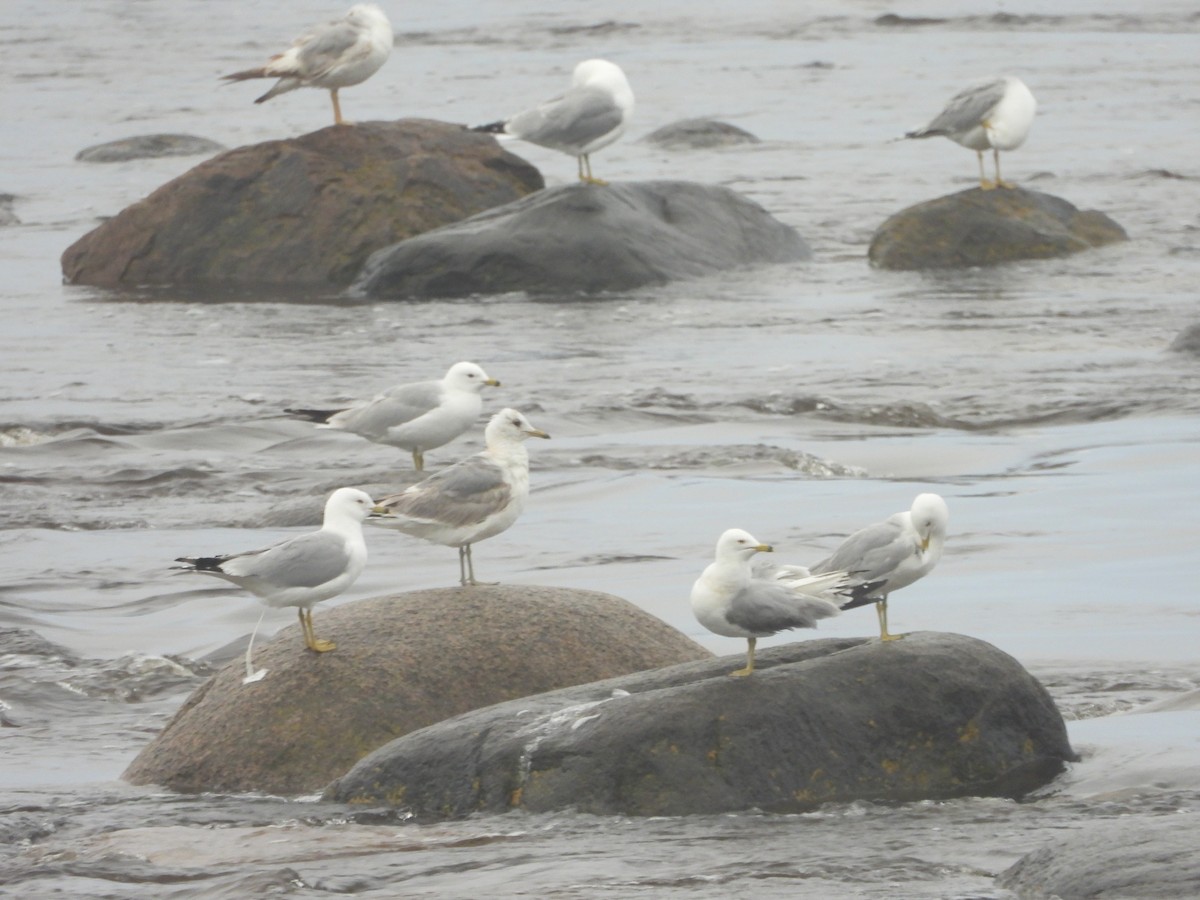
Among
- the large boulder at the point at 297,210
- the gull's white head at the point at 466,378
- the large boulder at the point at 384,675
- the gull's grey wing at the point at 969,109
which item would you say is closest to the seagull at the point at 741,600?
the large boulder at the point at 384,675

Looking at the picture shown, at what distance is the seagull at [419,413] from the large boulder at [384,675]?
8.83ft

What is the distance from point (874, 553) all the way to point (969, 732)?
623 millimetres

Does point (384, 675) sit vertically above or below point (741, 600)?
below

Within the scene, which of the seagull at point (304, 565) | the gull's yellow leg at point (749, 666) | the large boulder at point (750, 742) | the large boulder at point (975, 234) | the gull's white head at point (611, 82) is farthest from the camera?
the large boulder at point (975, 234)

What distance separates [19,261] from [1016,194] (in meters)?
9.69

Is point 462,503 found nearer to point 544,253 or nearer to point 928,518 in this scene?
point 928,518

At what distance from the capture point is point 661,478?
1092 centimetres

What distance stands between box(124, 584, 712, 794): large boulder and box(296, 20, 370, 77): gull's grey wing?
12.2 m

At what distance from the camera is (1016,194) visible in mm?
18609

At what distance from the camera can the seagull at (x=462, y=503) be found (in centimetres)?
739

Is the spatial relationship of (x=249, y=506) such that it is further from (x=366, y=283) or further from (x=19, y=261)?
Result: (x=19, y=261)

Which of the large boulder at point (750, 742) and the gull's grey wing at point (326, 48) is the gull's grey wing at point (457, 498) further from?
the gull's grey wing at point (326, 48)

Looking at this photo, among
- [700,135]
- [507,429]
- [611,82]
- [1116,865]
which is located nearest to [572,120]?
[611,82]

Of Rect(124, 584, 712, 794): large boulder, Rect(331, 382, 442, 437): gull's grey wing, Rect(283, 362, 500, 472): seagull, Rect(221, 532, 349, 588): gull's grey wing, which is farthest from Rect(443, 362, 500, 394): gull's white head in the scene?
Rect(221, 532, 349, 588): gull's grey wing
